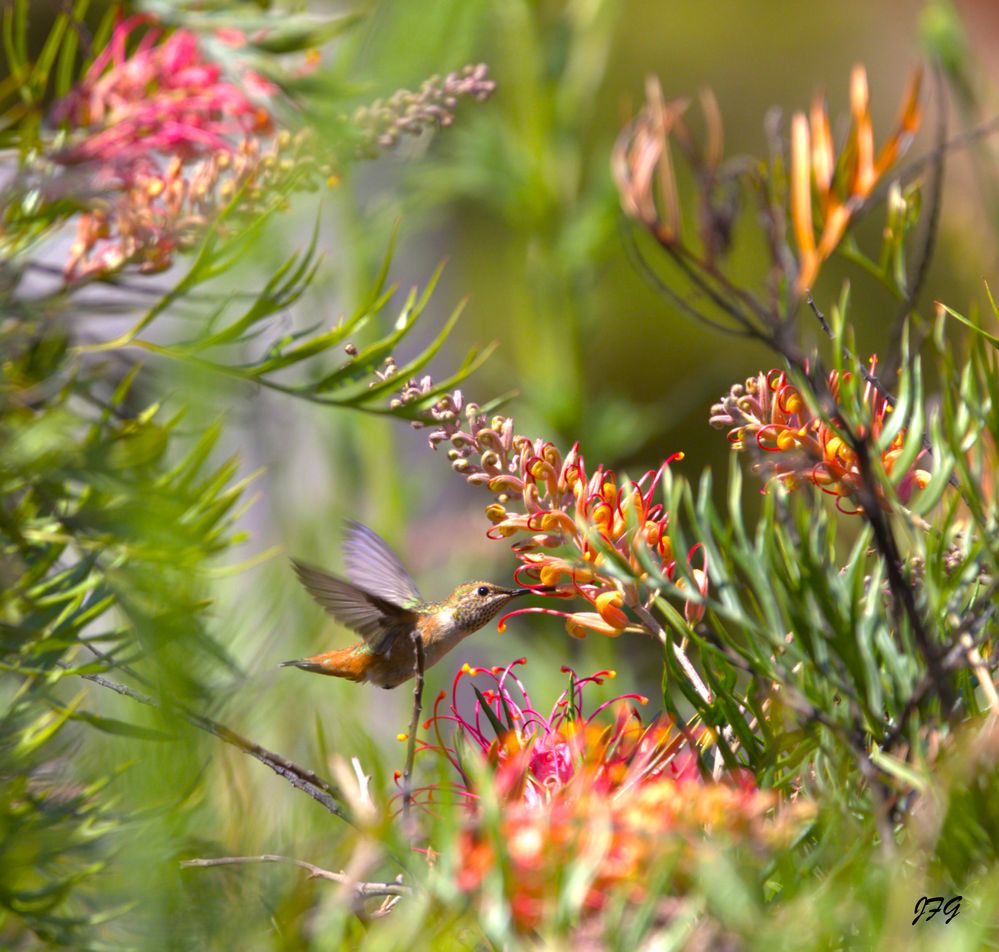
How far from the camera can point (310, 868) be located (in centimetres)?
20

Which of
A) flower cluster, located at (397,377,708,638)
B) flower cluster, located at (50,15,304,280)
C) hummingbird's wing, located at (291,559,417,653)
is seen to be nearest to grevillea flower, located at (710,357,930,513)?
flower cluster, located at (397,377,708,638)

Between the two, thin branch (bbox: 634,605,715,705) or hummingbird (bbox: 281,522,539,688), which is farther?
hummingbird (bbox: 281,522,539,688)

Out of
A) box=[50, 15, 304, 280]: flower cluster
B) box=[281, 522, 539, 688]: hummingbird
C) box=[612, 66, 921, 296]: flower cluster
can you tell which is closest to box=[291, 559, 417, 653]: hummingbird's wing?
box=[281, 522, 539, 688]: hummingbird

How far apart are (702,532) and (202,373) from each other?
0.14 metres

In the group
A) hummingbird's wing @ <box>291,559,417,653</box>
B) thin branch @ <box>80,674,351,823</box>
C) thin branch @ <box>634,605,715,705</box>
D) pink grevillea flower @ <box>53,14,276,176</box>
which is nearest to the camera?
thin branch @ <box>80,674,351,823</box>

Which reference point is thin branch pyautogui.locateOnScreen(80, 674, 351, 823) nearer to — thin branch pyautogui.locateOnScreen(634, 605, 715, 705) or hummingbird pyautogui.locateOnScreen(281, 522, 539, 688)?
thin branch pyautogui.locateOnScreen(634, 605, 715, 705)

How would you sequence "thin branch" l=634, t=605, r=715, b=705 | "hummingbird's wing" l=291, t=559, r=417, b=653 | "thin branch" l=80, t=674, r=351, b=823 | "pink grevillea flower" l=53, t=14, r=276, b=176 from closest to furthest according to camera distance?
"thin branch" l=80, t=674, r=351, b=823, "thin branch" l=634, t=605, r=715, b=705, "pink grevillea flower" l=53, t=14, r=276, b=176, "hummingbird's wing" l=291, t=559, r=417, b=653

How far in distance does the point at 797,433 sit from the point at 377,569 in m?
0.38

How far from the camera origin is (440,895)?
17cm

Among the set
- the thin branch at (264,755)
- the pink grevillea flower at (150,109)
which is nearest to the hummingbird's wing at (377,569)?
the pink grevillea flower at (150,109)

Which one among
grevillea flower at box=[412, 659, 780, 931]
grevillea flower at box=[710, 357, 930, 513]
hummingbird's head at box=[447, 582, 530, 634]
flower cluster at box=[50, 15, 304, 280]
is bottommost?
hummingbird's head at box=[447, 582, 530, 634]

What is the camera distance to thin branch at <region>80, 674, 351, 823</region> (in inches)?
5.5

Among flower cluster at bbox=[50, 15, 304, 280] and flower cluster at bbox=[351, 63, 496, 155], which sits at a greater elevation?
flower cluster at bbox=[50, 15, 304, 280]

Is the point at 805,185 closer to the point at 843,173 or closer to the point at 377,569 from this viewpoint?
the point at 843,173
